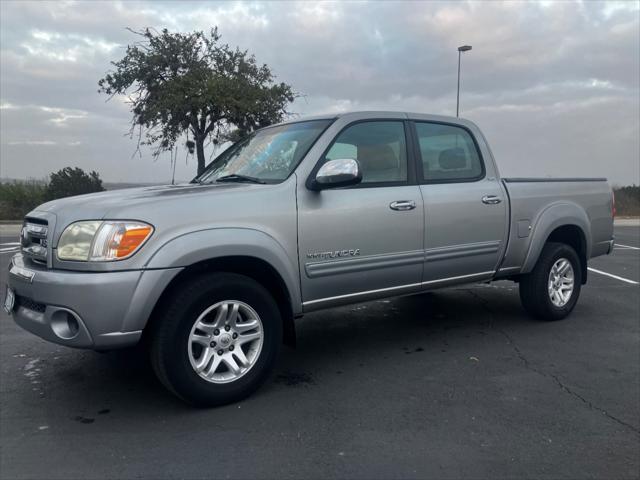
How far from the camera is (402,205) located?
14.3ft

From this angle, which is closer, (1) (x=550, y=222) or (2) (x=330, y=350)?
(2) (x=330, y=350)

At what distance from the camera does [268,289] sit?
397cm

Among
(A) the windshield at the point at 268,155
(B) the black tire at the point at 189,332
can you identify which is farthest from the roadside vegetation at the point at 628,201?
(B) the black tire at the point at 189,332

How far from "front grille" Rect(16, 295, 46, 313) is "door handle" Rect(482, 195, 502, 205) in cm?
352

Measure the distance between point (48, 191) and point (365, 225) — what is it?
1998 cm

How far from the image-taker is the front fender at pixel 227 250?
3299 mm

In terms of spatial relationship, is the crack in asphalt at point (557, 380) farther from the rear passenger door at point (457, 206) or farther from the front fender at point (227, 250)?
the front fender at point (227, 250)

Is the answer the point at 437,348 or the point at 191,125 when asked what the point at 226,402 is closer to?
the point at 437,348

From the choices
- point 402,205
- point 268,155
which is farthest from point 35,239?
point 402,205

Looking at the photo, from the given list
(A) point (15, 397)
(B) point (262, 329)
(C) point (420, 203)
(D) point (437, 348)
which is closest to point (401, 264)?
(C) point (420, 203)

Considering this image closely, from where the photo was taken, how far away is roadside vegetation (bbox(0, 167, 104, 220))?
2078 centimetres

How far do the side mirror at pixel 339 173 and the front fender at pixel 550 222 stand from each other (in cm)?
231

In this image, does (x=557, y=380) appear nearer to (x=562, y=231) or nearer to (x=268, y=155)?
(x=562, y=231)

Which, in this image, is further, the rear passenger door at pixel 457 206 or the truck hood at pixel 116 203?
the rear passenger door at pixel 457 206
